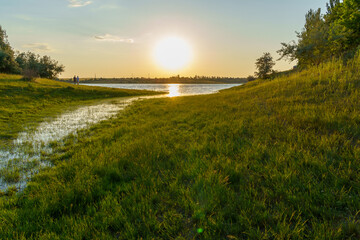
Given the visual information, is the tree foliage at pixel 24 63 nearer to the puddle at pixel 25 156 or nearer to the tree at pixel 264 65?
the puddle at pixel 25 156

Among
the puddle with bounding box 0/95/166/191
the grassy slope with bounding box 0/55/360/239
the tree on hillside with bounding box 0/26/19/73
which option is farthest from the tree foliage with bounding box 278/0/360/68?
the tree on hillside with bounding box 0/26/19/73

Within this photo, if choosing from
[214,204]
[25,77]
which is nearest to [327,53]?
[214,204]

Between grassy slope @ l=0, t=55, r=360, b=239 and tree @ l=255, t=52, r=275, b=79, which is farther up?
tree @ l=255, t=52, r=275, b=79

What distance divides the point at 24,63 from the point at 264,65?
248 ft

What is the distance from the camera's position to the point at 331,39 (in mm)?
18656

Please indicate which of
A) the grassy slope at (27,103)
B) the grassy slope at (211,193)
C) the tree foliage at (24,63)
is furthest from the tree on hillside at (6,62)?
the grassy slope at (211,193)

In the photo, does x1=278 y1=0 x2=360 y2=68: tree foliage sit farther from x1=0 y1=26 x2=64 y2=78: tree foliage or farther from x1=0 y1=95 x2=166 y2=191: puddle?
x1=0 y1=26 x2=64 y2=78: tree foliage

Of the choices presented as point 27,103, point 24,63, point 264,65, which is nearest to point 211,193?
point 27,103

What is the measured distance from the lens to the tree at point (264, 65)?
1788 inches

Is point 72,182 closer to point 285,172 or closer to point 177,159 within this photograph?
point 177,159

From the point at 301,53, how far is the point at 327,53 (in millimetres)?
2612

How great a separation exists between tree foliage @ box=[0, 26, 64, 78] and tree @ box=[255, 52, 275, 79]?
61.7 meters

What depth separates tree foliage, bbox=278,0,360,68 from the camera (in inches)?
627

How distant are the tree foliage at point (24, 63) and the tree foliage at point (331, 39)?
56.8 metres
